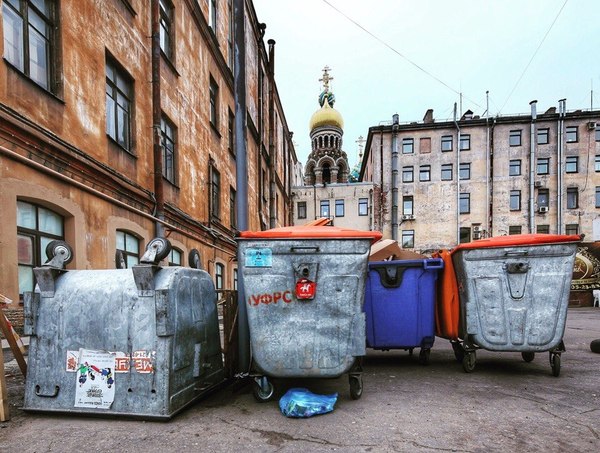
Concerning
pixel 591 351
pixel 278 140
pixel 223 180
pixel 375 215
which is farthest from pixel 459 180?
pixel 591 351

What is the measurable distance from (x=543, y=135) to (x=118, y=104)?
31.9 meters

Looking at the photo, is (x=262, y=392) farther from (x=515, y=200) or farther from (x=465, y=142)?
(x=515, y=200)

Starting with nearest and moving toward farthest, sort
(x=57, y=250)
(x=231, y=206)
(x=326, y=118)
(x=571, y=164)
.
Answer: (x=57, y=250) < (x=231, y=206) < (x=571, y=164) < (x=326, y=118)

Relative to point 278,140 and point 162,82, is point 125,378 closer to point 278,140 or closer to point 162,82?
point 162,82

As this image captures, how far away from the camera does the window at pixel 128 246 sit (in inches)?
295

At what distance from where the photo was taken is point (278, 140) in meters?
25.8

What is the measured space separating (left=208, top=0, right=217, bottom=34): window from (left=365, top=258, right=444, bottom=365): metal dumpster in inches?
473

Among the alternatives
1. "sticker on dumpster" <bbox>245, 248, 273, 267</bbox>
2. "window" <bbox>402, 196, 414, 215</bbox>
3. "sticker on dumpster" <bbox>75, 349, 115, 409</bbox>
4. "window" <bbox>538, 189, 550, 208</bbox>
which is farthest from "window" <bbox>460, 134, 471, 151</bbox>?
"sticker on dumpster" <bbox>75, 349, 115, 409</bbox>

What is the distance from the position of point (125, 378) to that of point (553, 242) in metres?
4.54

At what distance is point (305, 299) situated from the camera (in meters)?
3.29

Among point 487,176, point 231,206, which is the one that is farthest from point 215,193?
point 487,176

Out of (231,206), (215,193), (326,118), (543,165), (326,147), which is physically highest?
(326,118)

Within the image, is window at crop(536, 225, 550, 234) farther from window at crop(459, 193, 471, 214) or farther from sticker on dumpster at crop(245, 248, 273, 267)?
sticker on dumpster at crop(245, 248, 273, 267)

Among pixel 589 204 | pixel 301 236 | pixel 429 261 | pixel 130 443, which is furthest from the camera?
pixel 589 204
